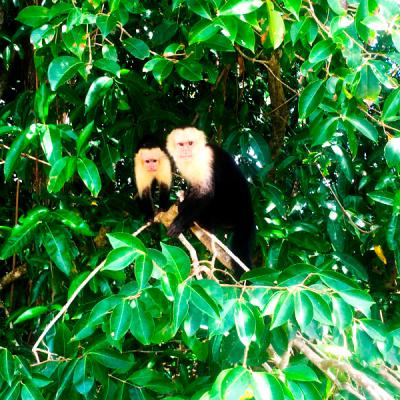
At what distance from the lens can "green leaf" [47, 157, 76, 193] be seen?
2199 mm

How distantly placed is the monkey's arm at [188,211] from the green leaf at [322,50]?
4.46ft

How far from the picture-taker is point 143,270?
1.58m

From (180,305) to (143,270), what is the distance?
136 millimetres

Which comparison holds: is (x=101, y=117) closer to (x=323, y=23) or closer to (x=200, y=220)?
(x=200, y=220)

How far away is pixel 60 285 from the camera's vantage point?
2934 millimetres

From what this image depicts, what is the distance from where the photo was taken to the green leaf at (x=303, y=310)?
1.57 m

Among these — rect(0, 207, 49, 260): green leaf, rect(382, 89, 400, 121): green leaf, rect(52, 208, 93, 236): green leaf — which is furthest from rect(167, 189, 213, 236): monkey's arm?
rect(382, 89, 400, 121): green leaf

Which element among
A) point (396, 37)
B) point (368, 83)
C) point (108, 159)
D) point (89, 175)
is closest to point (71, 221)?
point (89, 175)

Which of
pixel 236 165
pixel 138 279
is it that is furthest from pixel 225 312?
pixel 236 165

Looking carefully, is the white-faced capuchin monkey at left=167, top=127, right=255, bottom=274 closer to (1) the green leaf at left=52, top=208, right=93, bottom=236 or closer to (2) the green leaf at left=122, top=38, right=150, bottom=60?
(1) the green leaf at left=52, top=208, right=93, bottom=236

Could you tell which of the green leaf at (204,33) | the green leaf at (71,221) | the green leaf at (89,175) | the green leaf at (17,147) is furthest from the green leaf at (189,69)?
the green leaf at (71,221)

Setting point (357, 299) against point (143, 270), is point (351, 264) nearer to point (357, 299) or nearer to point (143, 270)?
point (357, 299)

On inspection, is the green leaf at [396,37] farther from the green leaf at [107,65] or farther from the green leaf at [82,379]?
the green leaf at [82,379]

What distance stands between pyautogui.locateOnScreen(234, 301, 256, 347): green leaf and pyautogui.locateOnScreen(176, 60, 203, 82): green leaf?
1.12 meters
